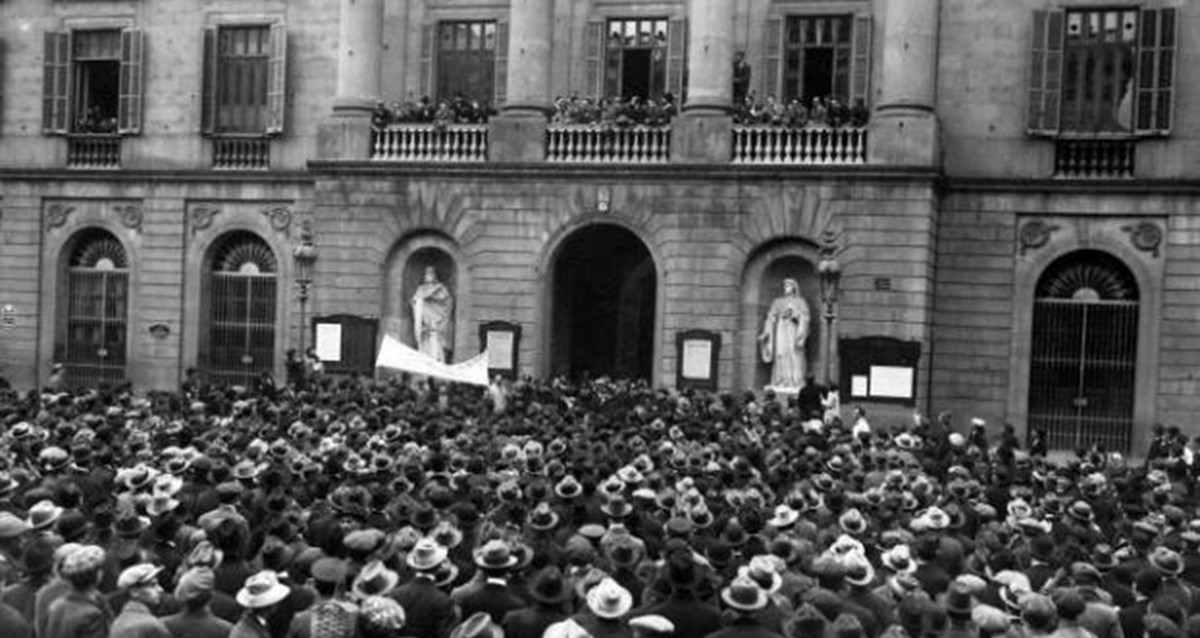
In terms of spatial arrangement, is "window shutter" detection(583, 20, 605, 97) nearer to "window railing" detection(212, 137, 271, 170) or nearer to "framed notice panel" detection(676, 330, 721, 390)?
"framed notice panel" detection(676, 330, 721, 390)

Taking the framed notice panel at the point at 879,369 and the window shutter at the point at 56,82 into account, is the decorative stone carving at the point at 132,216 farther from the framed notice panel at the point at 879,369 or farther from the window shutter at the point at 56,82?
the framed notice panel at the point at 879,369

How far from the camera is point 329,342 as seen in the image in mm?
34594

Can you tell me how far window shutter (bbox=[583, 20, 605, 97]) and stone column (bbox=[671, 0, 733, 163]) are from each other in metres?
3.25

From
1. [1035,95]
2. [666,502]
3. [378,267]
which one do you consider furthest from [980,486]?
[378,267]

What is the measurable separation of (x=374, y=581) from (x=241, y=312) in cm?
2959

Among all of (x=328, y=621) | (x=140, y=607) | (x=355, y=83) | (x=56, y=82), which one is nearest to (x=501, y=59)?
(x=355, y=83)

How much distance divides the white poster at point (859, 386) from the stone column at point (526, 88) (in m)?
8.11

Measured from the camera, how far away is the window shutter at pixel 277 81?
123 feet

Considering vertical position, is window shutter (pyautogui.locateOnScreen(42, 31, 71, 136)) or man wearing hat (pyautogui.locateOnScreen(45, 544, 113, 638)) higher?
window shutter (pyautogui.locateOnScreen(42, 31, 71, 136))

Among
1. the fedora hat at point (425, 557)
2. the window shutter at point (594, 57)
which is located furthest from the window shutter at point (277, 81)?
the fedora hat at point (425, 557)

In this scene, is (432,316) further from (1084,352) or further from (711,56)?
(1084,352)

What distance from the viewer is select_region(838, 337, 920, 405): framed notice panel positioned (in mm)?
31156

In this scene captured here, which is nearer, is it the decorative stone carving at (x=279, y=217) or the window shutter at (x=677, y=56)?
the window shutter at (x=677, y=56)

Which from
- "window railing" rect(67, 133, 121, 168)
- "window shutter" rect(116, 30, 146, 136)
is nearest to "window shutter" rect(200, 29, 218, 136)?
"window shutter" rect(116, 30, 146, 136)
